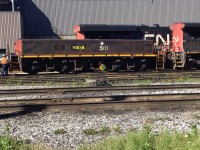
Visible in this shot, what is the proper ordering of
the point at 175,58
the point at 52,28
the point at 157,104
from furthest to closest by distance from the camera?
1. the point at 52,28
2. the point at 175,58
3. the point at 157,104

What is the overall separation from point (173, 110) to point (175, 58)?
15120 millimetres

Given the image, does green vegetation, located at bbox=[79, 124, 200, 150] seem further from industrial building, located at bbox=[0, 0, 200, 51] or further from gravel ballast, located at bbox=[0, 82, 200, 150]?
industrial building, located at bbox=[0, 0, 200, 51]

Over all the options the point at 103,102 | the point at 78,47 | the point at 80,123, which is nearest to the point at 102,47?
the point at 78,47

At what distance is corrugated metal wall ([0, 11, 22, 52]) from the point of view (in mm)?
32812

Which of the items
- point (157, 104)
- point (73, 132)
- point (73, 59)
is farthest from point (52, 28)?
point (73, 132)

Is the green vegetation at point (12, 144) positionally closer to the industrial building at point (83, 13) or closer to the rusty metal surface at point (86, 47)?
the rusty metal surface at point (86, 47)

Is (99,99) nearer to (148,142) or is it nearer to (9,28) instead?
(148,142)

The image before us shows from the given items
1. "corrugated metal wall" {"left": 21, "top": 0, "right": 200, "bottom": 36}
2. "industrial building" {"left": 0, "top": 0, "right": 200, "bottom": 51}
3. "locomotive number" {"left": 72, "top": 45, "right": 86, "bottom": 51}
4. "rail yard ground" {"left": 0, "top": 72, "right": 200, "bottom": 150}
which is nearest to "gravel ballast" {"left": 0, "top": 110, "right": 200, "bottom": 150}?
"rail yard ground" {"left": 0, "top": 72, "right": 200, "bottom": 150}

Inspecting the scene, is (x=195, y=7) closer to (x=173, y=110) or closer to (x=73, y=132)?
(x=173, y=110)

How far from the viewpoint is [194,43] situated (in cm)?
2548

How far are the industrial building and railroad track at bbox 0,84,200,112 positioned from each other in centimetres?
2281

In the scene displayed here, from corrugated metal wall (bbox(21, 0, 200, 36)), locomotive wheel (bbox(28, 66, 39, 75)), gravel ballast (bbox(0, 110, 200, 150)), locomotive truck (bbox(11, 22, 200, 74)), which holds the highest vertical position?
corrugated metal wall (bbox(21, 0, 200, 36))

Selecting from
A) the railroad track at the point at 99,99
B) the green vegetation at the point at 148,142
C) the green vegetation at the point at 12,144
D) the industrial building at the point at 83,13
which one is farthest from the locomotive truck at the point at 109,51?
the green vegetation at the point at 12,144

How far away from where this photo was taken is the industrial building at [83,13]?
120 feet
